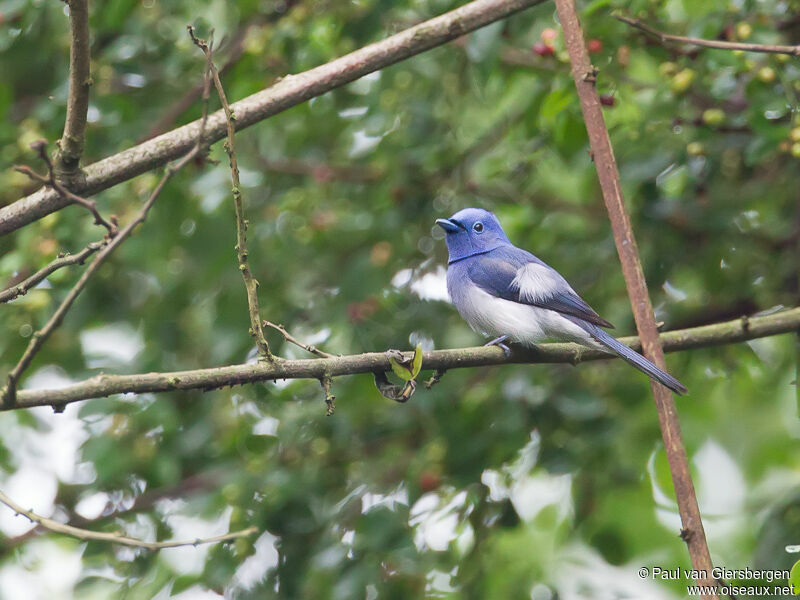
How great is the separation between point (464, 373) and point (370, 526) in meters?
1.22

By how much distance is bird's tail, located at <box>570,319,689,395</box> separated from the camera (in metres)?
2.45

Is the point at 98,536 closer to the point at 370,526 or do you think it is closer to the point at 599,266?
the point at 370,526

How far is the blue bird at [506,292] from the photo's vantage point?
345cm

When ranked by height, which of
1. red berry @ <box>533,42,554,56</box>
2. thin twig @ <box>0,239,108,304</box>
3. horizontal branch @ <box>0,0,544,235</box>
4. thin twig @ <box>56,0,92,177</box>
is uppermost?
thin twig @ <box>56,0,92,177</box>

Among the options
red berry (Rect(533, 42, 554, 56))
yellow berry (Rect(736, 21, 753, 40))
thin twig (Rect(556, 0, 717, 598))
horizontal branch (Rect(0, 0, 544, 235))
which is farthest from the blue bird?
yellow berry (Rect(736, 21, 753, 40))

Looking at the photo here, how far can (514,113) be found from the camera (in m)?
5.21

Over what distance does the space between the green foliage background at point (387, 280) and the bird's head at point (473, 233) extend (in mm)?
467

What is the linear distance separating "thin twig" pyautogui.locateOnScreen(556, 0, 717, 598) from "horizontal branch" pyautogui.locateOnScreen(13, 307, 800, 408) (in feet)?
1.39

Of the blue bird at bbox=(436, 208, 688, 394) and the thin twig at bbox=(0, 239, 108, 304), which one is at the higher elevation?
the thin twig at bbox=(0, 239, 108, 304)

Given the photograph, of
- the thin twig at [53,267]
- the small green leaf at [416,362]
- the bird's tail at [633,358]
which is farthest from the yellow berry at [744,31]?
the thin twig at [53,267]

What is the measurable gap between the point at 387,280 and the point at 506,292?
923mm

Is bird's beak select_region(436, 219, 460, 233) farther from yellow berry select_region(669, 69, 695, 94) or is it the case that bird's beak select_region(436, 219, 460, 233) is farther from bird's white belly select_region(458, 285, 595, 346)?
yellow berry select_region(669, 69, 695, 94)

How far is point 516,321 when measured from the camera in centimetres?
354

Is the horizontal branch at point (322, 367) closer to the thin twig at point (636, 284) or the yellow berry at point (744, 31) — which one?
the thin twig at point (636, 284)
